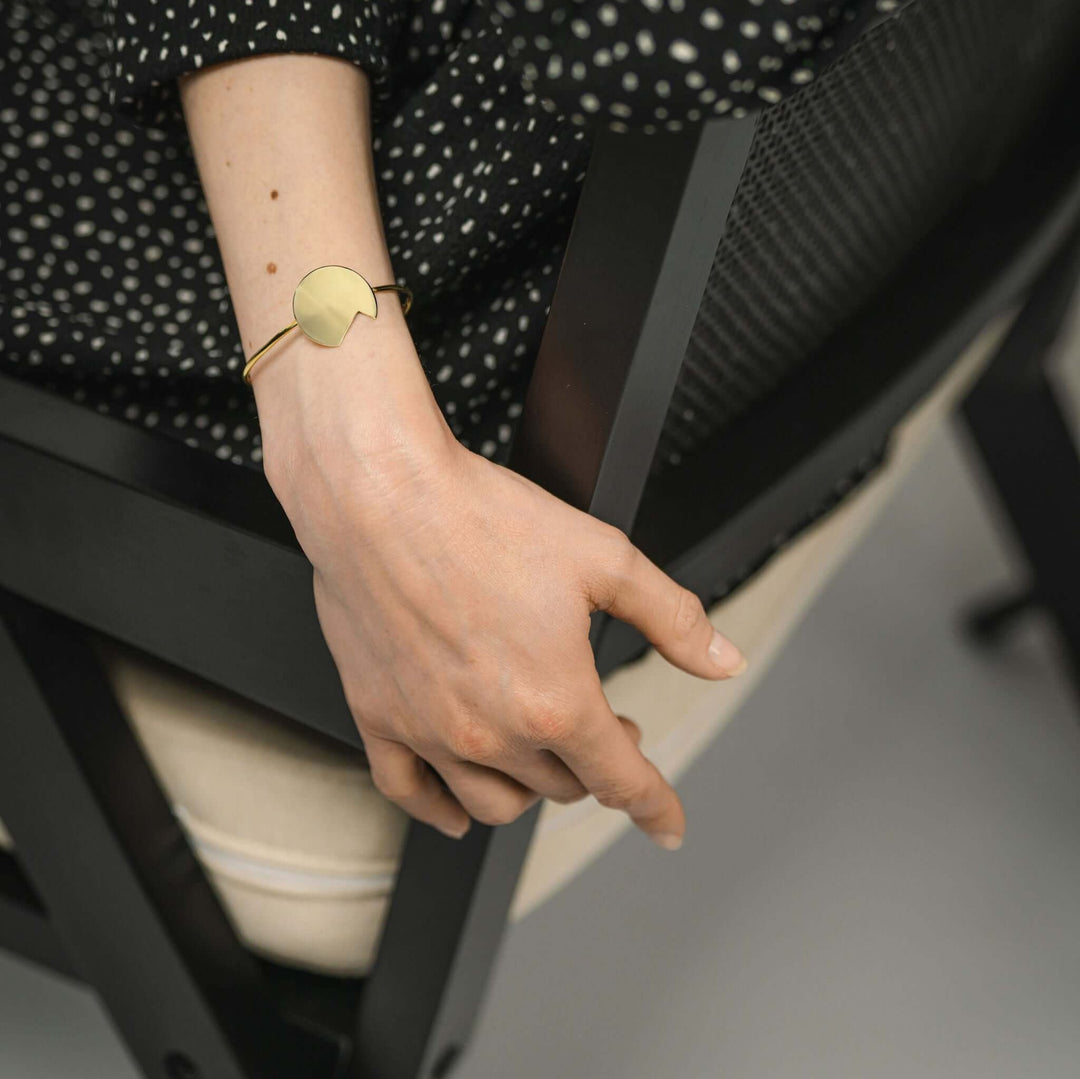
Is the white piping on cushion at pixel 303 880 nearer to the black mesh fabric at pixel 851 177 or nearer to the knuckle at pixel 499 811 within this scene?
the knuckle at pixel 499 811

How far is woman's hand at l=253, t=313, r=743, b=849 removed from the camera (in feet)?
1.27

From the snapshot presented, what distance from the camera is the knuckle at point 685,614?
1.43ft

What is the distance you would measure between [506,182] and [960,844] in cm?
86

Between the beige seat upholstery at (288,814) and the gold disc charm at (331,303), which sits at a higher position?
the gold disc charm at (331,303)

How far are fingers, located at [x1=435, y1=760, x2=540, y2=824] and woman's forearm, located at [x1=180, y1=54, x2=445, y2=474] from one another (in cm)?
13

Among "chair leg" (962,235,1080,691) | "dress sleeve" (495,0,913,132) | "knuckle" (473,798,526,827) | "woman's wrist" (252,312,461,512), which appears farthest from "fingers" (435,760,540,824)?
"chair leg" (962,235,1080,691)

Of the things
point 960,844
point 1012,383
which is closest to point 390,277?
point 1012,383

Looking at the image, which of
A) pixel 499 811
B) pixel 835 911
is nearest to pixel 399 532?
pixel 499 811

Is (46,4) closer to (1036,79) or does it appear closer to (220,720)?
(220,720)

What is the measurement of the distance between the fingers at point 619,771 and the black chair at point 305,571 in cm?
3

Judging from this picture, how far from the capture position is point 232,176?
43cm

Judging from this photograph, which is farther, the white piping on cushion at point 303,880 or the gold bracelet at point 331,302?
the white piping on cushion at point 303,880

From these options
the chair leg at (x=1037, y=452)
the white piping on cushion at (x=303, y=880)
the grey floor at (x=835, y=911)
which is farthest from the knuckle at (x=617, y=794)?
the chair leg at (x=1037, y=452)

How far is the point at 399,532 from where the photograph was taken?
39 centimetres
